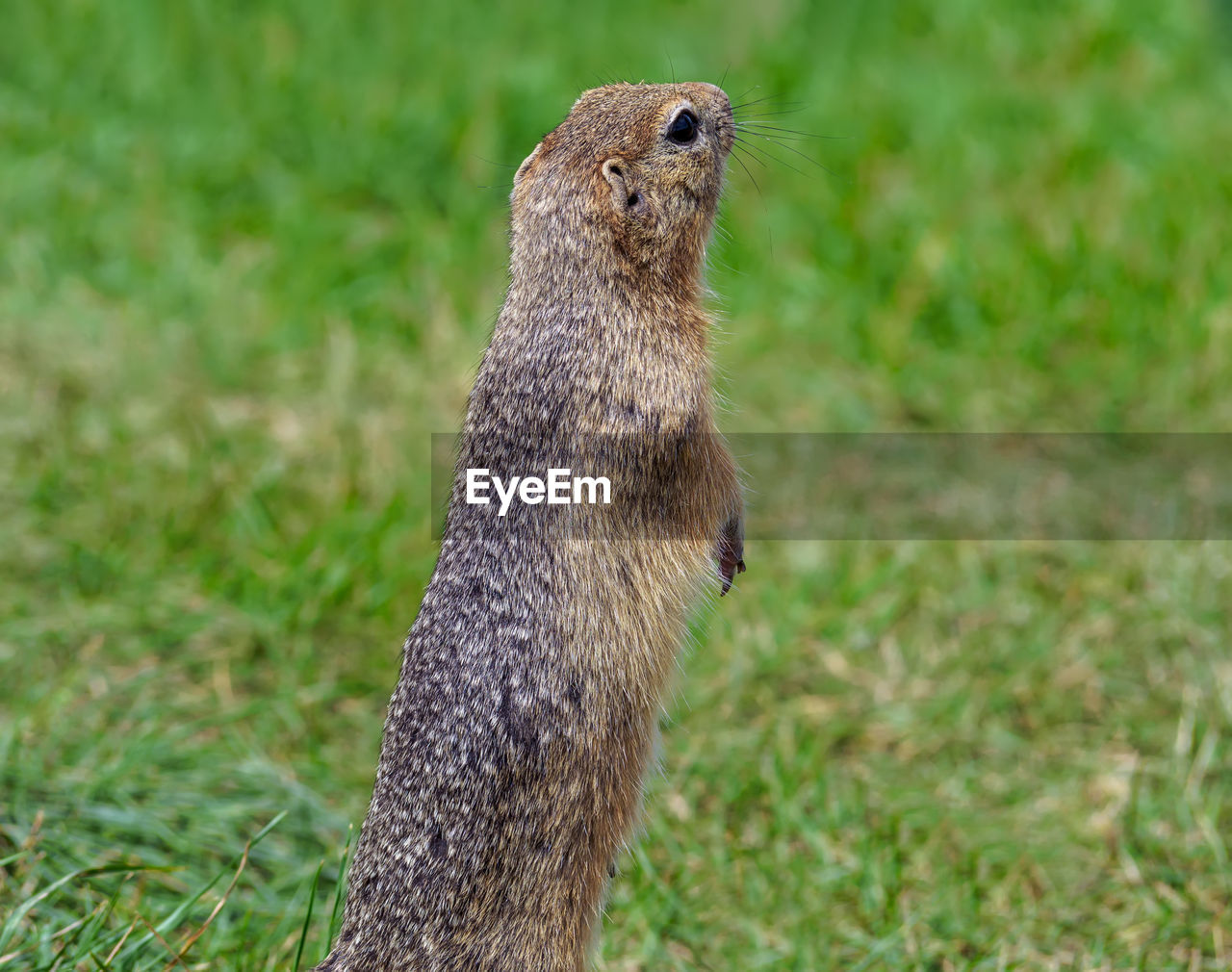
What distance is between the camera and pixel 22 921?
11.6ft

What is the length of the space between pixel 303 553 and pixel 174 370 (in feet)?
5.00

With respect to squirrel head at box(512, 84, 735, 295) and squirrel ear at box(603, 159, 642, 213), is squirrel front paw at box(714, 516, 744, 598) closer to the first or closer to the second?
squirrel head at box(512, 84, 735, 295)

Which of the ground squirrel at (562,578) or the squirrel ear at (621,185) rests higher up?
the squirrel ear at (621,185)

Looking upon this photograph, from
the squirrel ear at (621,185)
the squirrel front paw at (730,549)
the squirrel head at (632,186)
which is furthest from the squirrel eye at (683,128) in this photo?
the squirrel front paw at (730,549)

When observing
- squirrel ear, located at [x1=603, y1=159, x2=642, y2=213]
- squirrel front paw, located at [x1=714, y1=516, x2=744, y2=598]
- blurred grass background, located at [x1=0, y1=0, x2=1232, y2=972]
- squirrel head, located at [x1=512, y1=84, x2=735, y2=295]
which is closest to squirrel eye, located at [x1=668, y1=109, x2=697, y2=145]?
squirrel head, located at [x1=512, y1=84, x2=735, y2=295]

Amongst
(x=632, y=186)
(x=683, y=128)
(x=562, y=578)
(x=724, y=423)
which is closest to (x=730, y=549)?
(x=562, y=578)

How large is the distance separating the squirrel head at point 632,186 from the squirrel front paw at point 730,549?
1.94 ft

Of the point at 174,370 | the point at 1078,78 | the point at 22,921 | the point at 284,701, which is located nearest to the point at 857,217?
the point at 1078,78

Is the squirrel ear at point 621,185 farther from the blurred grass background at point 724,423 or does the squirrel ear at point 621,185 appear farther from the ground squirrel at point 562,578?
the blurred grass background at point 724,423

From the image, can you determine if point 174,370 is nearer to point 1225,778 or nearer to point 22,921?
point 22,921

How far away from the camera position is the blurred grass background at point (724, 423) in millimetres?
4180

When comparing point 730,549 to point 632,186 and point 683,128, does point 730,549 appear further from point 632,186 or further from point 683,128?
point 683,128

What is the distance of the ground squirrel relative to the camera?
297 centimetres

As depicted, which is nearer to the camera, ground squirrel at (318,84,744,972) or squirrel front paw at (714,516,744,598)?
ground squirrel at (318,84,744,972)
